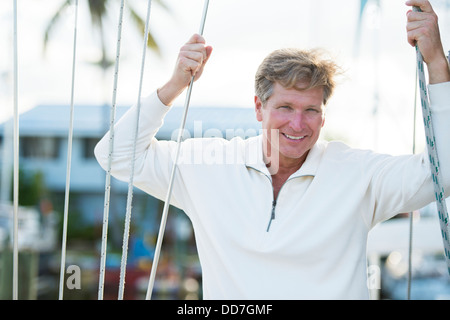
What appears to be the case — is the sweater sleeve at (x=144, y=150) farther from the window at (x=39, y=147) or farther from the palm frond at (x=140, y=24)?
the window at (x=39, y=147)

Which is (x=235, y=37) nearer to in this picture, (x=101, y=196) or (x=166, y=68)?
(x=166, y=68)

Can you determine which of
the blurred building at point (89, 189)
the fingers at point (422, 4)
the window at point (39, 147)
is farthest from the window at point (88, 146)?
the fingers at point (422, 4)

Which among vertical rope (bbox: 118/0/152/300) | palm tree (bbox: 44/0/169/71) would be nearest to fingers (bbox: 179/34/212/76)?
vertical rope (bbox: 118/0/152/300)

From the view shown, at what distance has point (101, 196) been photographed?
23.8 m

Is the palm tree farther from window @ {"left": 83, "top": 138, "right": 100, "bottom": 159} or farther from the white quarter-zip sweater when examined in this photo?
the white quarter-zip sweater

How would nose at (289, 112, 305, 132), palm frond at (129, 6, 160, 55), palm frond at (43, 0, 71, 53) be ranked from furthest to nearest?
palm frond at (43, 0, 71, 53) → palm frond at (129, 6, 160, 55) → nose at (289, 112, 305, 132)

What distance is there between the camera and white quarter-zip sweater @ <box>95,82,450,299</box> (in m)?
1.55

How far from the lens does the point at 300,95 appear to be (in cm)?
167

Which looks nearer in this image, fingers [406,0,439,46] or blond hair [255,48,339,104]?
fingers [406,0,439,46]

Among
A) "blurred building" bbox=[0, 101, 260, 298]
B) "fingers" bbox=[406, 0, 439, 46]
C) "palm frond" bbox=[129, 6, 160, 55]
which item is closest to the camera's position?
"fingers" bbox=[406, 0, 439, 46]

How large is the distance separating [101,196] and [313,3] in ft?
52.7

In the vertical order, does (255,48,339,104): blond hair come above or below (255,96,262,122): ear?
above

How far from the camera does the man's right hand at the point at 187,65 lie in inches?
64.7

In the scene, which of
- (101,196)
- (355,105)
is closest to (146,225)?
(101,196)
